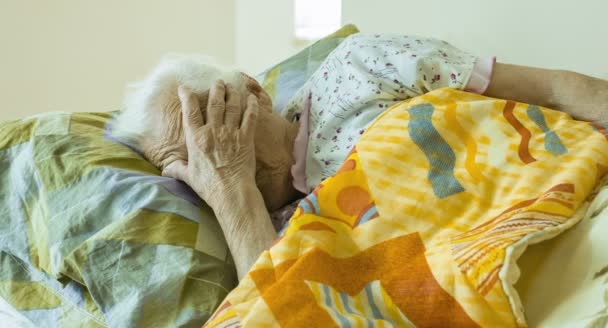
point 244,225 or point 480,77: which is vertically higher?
point 480,77

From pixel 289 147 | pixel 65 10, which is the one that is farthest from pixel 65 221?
pixel 65 10

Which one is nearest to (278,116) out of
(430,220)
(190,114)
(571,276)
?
(190,114)

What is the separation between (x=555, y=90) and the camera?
108 centimetres

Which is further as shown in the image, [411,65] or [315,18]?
[315,18]

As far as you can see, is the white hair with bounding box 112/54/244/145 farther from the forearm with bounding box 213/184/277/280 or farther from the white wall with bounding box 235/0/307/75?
the white wall with bounding box 235/0/307/75

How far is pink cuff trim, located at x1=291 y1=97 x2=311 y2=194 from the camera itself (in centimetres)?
119

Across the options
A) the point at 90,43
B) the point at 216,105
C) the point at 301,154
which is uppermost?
the point at 216,105

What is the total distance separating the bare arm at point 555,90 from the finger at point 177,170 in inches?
22.3

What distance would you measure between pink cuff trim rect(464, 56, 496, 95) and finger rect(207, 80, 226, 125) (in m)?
0.45

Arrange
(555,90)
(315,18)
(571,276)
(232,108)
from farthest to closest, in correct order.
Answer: (315,18) < (232,108) < (555,90) < (571,276)

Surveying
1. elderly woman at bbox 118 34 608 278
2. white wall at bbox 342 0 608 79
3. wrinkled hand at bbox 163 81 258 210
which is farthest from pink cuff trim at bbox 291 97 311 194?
white wall at bbox 342 0 608 79

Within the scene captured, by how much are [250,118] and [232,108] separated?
0.04 metres

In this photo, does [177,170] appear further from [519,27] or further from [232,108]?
[519,27]

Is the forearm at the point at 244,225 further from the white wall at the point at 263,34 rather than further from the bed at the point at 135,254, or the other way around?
the white wall at the point at 263,34
